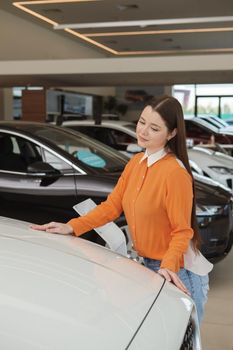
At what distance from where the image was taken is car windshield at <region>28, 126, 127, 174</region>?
5.36 metres

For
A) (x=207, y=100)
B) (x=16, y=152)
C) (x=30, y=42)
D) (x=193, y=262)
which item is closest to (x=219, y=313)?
(x=193, y=262)

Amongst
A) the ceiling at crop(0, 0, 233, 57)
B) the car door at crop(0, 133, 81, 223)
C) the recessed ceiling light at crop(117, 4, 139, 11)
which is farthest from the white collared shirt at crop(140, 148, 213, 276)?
the recessed ceiling light at crop(117, 4, 139, 11)

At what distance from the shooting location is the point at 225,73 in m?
11.5

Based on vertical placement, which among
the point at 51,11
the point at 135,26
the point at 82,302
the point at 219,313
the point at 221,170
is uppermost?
the point at 51,11

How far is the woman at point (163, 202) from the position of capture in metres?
2.33

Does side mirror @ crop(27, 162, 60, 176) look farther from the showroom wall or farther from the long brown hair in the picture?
the showroom wall

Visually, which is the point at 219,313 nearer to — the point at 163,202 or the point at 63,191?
the point at 63,191

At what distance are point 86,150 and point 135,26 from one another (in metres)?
11.9

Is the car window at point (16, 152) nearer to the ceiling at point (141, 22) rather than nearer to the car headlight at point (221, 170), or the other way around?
the car headlight at point (221, 170)

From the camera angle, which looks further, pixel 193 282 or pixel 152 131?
pixel 193 282

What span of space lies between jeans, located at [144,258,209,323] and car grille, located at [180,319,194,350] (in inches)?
21.4

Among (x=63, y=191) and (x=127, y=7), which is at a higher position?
(x=127, y=7)

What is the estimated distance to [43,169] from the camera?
4.97 metres

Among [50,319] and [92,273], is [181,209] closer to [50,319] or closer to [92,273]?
[92,273]
